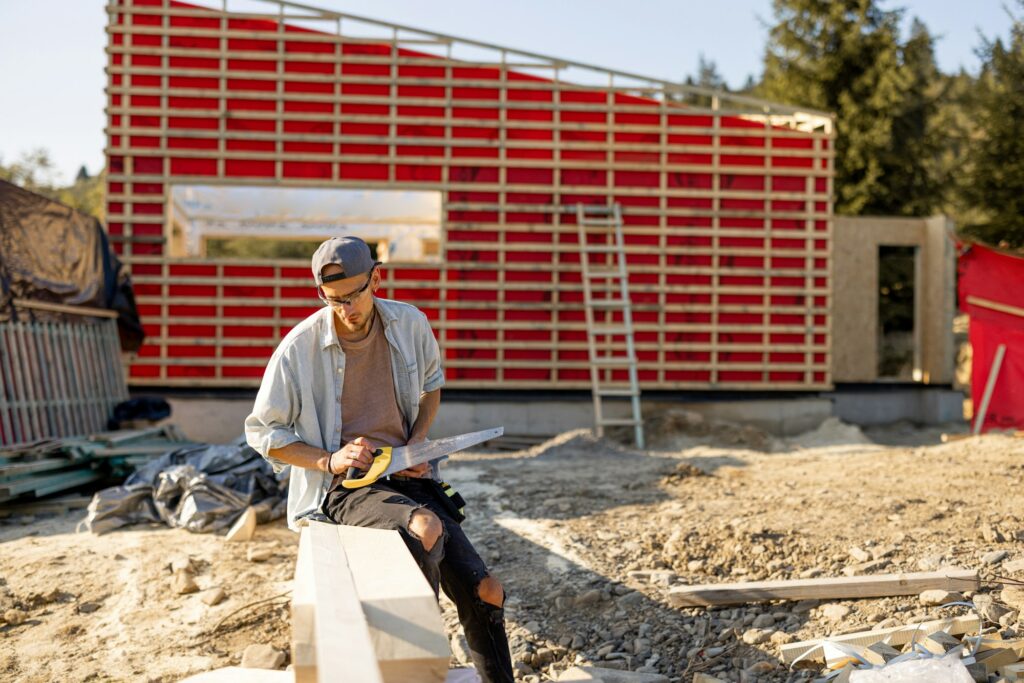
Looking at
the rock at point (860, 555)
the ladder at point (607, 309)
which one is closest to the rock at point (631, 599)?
the rock at point (860, 555)

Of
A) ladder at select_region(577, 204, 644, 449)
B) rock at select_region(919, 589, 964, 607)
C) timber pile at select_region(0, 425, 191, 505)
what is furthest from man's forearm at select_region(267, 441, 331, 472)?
ladder at select_region(577, 204, 644, 449)

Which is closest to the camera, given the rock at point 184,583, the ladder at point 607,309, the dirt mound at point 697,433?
the rock at point 184,583

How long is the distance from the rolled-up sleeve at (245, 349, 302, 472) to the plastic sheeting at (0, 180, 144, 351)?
4.93 metres

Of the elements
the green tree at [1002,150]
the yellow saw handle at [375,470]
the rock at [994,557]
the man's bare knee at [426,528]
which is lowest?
the rock at [994,557]

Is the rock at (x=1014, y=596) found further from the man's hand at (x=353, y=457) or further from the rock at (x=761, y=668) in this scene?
the man's hand at (x=353, y=457)

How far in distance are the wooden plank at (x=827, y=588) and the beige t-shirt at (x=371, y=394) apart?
5.34 feet

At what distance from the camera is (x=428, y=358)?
3.12 metres

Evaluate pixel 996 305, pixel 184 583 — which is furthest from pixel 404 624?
pixel 996 305

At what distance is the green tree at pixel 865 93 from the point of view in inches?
647

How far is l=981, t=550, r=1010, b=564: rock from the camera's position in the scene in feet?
12.7

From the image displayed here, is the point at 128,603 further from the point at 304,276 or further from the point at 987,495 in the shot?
the point at 304,276

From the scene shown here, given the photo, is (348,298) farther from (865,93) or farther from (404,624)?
(865,93)

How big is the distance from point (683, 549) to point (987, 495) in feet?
6.86

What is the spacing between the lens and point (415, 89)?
9766 millimetres
